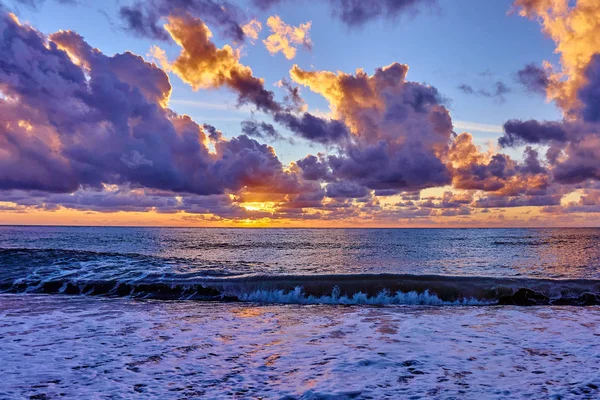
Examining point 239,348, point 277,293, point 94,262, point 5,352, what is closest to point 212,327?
point 239,348

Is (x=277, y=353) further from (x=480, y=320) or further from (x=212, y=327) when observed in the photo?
(x=480, y=320)

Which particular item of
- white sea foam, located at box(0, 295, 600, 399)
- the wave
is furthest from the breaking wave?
white sea foam, located at box(0, 295, 600, 399)

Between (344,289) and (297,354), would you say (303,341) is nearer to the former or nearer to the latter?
(297,354)

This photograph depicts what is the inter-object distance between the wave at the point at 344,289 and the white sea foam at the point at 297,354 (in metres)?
4.10

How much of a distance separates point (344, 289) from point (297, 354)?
11004mm

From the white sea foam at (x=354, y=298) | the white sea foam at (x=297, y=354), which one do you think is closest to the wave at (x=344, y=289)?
the white sea foam at (x=354, y=298)

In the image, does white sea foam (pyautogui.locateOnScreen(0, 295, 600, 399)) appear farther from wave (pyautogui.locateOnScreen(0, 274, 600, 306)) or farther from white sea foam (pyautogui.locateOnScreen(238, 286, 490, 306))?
wave (pyautogui.locateOnScreen(0, 274, 600, 306))

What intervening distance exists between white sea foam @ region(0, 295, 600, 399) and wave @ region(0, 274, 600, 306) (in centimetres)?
410

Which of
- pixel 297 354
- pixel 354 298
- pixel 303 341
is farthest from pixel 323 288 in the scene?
pixel 297 354

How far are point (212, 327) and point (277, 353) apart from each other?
3419 mm

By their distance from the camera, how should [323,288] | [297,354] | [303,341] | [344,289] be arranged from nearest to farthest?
[297,354]
[303,341]
[344,289]
[323,288]

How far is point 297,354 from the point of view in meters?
8.36

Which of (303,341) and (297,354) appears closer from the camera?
(297,354)

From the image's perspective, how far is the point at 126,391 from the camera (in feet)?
20.2
